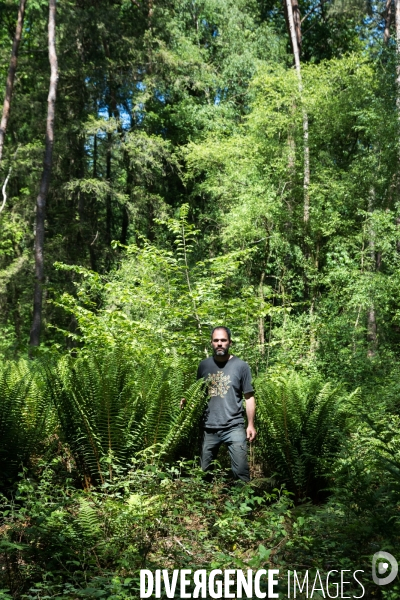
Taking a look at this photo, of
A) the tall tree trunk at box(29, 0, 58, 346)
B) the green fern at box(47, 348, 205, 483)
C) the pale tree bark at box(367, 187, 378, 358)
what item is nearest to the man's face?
the green fern at box(47, 348, 205, 483)

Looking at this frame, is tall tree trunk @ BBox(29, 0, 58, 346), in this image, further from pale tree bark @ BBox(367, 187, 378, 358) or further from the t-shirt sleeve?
the t-shirt sleeve

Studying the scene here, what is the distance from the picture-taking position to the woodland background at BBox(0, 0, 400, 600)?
14.5 feet

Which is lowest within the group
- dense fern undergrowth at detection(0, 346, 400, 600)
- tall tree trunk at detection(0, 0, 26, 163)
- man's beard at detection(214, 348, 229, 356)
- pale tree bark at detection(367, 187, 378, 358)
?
dense fern undergrowth at detection(0, 346, 400, 600)

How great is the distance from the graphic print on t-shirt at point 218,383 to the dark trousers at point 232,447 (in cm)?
35

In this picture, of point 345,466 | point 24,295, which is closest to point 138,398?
point 345,466

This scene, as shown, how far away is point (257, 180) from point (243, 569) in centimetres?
1490

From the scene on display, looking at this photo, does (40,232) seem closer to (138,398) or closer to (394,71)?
(394,71)

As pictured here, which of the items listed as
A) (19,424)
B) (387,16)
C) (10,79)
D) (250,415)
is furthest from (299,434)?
(387,16)

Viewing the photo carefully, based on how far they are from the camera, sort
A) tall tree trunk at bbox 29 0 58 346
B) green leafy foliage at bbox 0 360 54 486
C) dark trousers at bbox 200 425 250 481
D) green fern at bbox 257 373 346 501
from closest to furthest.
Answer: dark trousers at bbox 200 425 250 481, green leafy foliage at bbox 0 360 54 486, green fern at bbox 257 373 346 501, tall tree trunk at bbox 29 0 58 346

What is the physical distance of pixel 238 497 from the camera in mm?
4934

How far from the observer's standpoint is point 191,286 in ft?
30.9

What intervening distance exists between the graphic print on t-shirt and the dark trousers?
348mm

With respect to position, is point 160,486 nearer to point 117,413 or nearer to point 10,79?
point 117,413

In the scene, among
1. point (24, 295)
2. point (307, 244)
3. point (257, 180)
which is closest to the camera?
point (307, 244)
